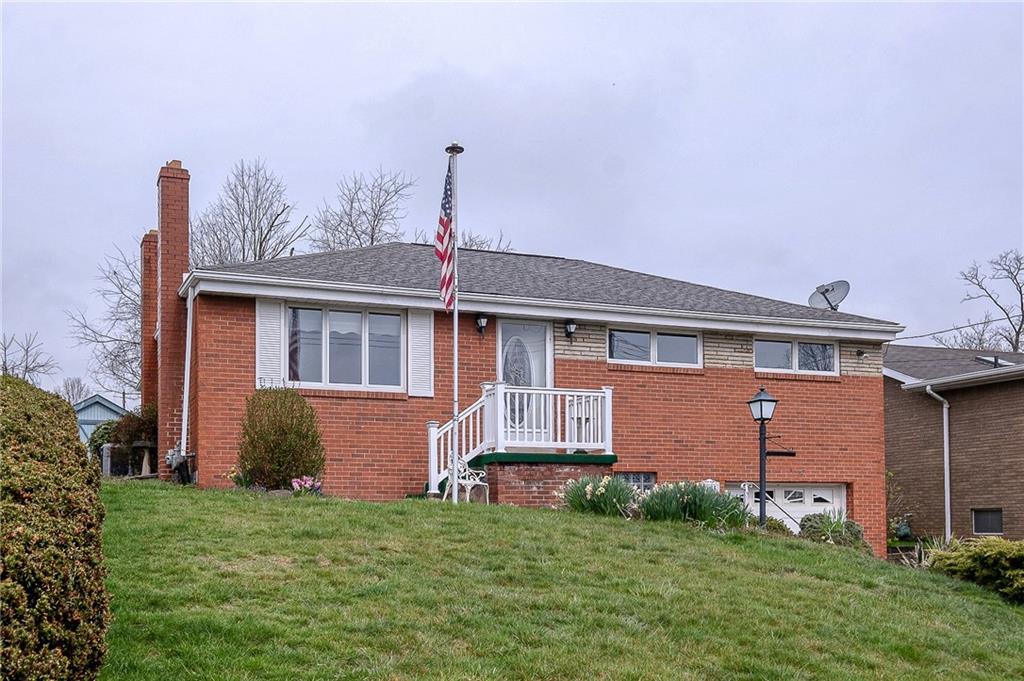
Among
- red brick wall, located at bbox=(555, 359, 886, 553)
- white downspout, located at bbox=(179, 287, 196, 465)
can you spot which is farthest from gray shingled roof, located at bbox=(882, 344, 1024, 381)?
white downspout, located at bbox=(179, 287, 196, 465)

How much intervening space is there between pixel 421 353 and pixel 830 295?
925cm

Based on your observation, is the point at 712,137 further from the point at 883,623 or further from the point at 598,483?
the point at 883,623

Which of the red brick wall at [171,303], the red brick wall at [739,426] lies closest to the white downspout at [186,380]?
the red brick wall at [171,303]

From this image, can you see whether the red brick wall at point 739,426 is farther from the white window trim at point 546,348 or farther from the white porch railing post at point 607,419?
the white porch railing post at point 607,419

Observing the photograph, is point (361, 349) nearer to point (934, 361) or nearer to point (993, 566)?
point (993, 566)

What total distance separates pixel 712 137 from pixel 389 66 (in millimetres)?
6716

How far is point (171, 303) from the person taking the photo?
1777 centimetres

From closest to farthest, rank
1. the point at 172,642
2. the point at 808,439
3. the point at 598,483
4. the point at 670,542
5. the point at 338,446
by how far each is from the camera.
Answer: the point at 172,642 → the point at 670,542 → the point at 598,483 → the point at 338,446 → the point at 808,439

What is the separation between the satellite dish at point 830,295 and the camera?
72.5ft

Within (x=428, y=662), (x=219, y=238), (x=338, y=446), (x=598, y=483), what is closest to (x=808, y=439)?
(x=598, y=483)

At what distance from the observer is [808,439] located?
772 inches

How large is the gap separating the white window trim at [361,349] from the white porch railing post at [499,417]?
1862 mm

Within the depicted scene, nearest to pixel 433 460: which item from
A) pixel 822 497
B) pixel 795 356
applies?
pixel 795 356

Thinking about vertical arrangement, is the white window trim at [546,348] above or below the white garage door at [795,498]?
above
